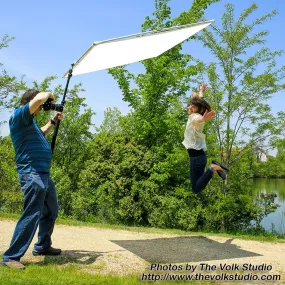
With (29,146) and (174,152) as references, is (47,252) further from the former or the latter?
(174,152)

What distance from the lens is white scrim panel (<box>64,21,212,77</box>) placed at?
5383 millimetres

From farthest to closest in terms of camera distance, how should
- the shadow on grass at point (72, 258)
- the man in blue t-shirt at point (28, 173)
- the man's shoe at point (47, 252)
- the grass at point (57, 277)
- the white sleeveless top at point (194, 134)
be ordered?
the white sleeveless top at point (194, 134) → the man's shoe at point (47, 252) → the shadow on grass at point (72, 258) → the man in blue t-shirt at point (28, 173) → the grass at point (57, 277)

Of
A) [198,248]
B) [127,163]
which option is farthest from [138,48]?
[127,163]

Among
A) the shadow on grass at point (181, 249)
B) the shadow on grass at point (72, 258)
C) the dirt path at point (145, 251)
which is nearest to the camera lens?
the shadow on grass at point (72, 258)

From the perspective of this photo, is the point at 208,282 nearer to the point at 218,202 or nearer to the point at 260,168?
the point at 218,202

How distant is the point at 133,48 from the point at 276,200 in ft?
54.4

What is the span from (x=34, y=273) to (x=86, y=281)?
Result: 29.1 inches

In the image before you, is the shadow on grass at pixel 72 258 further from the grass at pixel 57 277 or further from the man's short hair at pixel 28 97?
the man's short hair at pixel 28 97

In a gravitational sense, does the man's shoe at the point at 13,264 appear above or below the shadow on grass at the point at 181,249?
below

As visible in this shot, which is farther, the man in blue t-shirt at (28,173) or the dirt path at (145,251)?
the dirt path at (145,251)

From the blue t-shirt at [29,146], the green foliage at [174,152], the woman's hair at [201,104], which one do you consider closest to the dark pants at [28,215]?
the blue t-shirt at [29,146]

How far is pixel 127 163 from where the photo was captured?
1518 cm

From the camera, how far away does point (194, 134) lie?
231 inches

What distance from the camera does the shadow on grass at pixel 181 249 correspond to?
585 centimetres
